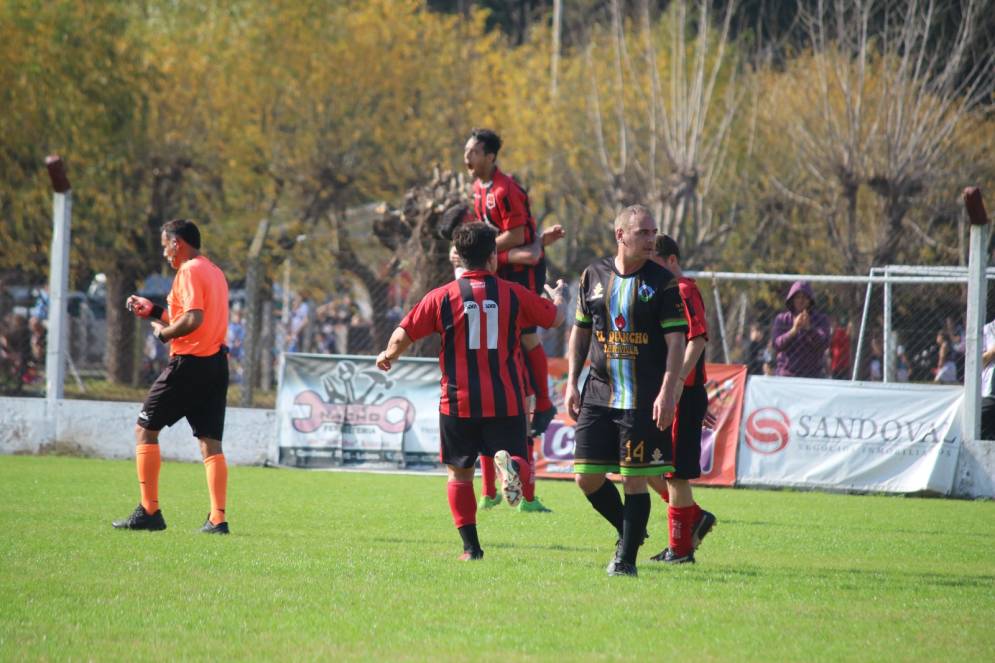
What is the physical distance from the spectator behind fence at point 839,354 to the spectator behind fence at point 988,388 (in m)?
1.73

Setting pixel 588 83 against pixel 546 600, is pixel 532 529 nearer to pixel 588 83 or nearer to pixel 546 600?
pixel 546 600

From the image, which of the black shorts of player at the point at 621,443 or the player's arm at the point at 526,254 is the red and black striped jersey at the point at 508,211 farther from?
the black shorts of player at the point at 621,443

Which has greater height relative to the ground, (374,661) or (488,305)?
(488,305)

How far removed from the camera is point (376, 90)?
32062mm

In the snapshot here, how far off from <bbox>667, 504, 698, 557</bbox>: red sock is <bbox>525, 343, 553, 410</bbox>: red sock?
2.08 m

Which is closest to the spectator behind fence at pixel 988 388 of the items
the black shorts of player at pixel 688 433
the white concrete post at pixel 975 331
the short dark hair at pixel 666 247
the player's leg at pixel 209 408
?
the white concrete post at pixel 975 331

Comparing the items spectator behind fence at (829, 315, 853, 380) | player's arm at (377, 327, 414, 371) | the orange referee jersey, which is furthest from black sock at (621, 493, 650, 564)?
spectator behind fence at (829, 315, 853, 380)

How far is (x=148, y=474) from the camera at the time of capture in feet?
28.1

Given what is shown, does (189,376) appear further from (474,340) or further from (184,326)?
(474,340)

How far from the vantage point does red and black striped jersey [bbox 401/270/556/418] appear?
7.21 m

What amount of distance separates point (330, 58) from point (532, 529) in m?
23.9

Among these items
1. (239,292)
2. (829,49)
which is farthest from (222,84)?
(829,49)

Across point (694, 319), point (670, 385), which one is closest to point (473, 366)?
point (670, 385)

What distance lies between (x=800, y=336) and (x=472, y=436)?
775cm
